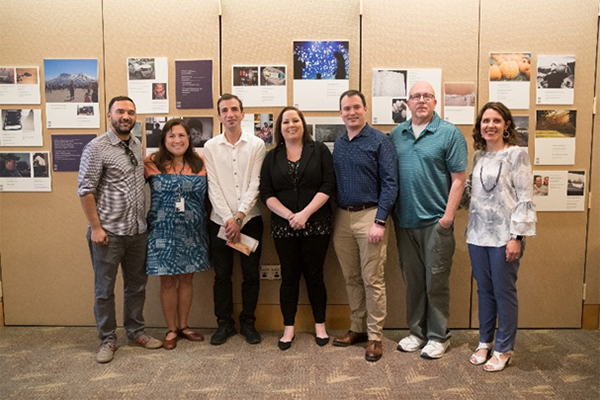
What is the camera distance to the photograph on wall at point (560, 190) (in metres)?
3.52

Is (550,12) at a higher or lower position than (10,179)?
higher

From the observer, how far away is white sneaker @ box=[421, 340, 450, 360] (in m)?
3.04

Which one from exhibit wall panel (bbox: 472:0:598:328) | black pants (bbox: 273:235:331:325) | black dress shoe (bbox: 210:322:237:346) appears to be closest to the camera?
black pants (bbox: 273:235:331:325)

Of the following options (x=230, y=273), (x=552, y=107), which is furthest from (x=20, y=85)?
(x=552, y=107)

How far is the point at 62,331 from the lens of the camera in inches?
141

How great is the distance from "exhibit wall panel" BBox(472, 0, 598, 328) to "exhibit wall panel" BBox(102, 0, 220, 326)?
2071 millimetres

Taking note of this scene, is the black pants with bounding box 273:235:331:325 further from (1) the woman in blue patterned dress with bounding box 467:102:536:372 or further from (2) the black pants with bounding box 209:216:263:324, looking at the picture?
(1) the woman in blue patterned dress with bounding box 467:102:536:372

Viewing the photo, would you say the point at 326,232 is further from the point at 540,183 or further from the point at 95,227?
the point at 540,183

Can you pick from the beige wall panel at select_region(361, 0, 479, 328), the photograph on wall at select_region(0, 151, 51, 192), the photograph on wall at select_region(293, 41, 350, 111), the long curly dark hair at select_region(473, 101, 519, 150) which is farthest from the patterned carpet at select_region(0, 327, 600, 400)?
the beige wall panel at select_region(361, 0, 479, 328)

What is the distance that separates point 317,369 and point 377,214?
1061 mm

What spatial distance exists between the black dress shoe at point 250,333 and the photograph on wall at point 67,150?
1.80m

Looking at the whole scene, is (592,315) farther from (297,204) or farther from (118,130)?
(118,130)

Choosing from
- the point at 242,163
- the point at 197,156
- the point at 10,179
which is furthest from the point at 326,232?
the point at 10,179

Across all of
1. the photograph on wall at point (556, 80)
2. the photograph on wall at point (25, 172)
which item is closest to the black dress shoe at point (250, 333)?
the photograph on wall at point (25, 172)
